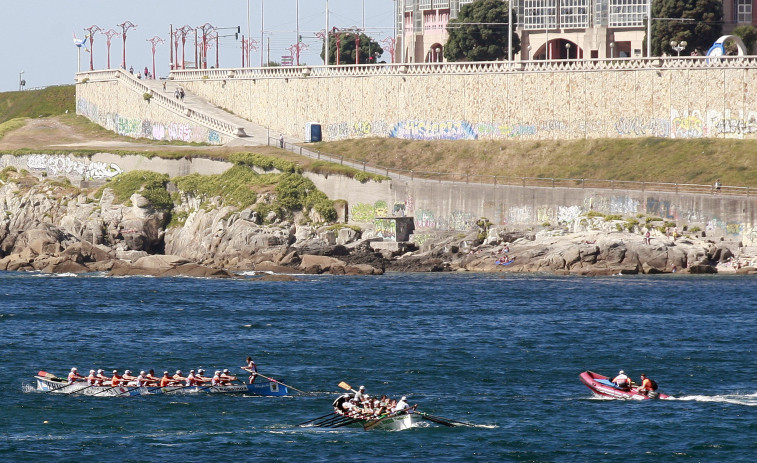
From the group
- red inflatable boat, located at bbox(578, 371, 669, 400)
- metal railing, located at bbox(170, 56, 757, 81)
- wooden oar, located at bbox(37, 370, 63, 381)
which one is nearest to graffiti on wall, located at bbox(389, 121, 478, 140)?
metal railing, located at bbox(170, 56, 757, 81)

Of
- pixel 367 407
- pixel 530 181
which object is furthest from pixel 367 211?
pixel 367 407

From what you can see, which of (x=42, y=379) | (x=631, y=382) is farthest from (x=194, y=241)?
(x=631, y=382)

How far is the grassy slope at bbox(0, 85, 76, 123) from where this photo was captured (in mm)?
156500

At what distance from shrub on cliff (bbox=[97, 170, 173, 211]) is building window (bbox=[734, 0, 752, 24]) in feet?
175

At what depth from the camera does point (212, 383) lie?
55.2 m

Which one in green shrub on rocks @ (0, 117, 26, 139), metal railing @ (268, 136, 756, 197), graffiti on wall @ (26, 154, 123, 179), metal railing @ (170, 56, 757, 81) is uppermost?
metal railing @ (170, 56, 757, 81)

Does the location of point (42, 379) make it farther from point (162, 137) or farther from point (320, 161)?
point (162, 137)

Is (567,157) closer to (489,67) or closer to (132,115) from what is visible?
(489,67)

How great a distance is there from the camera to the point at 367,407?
163 ft

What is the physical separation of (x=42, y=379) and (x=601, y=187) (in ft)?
164

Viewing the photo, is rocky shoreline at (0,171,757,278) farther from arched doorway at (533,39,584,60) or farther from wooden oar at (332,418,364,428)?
wooden oar at (332,418,364,428)

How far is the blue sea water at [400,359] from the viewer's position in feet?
156

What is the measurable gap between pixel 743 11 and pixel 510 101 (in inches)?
964

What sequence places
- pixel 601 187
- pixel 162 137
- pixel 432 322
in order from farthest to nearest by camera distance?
pixel 162 137 < pixel 601 187 < pixel 432 322
